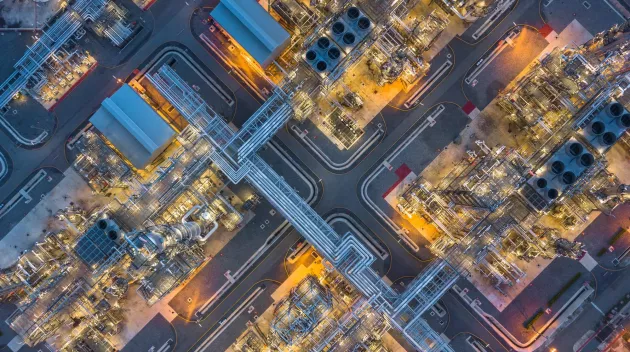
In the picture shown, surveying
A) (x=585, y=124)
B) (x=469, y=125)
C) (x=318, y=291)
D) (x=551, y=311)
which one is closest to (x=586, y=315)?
(x=551, y=311)

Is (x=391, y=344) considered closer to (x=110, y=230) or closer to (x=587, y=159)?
(x=587, y=159)

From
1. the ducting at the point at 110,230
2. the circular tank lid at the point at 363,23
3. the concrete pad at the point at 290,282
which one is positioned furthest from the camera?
the concrete pad at the point at 290,282

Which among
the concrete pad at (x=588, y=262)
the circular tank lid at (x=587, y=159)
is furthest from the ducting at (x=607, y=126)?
the concrete pad at (x=588, y=262)

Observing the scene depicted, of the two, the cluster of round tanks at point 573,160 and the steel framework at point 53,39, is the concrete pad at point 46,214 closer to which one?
the steel framework at point 53,39

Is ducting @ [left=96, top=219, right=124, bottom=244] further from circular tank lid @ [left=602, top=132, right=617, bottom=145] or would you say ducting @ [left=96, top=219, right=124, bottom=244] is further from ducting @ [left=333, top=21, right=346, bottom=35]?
circular tank lid @ [left=602, top=132, right=617, bottom=145]

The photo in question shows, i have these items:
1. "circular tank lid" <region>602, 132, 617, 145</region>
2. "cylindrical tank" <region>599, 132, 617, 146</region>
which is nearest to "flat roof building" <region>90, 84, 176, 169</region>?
"cylindrical tank" <region>599, 132, 617, 146</region>
